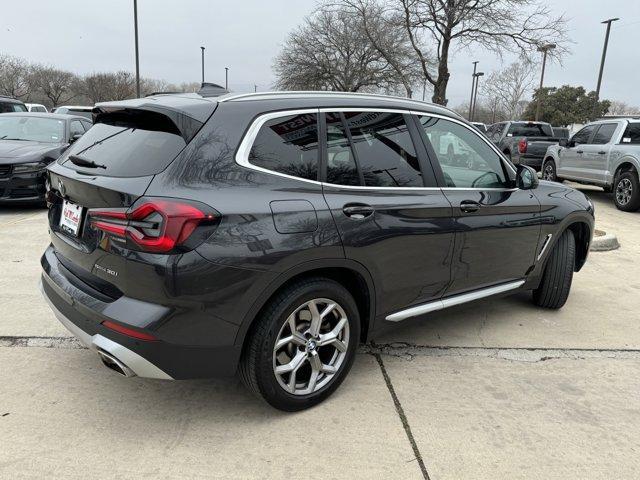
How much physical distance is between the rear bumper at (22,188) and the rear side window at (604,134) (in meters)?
11.0

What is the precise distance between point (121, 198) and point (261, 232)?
2.17ft

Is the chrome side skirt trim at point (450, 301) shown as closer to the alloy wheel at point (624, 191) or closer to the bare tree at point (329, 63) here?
the alloy wheel at point (624, 191)

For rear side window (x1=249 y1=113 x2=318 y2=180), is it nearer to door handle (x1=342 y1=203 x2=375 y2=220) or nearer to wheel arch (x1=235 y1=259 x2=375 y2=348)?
door handle (x1=342 y1=203 x2=375 y2=220)

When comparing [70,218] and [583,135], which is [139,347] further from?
[583,135]

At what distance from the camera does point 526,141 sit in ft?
50.7

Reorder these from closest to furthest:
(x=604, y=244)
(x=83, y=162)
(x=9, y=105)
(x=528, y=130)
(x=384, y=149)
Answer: (x=83, y=162)
(x=384, y=149)
(x=604, y=244)
(x=9, y=105)
(x=528, y=130)

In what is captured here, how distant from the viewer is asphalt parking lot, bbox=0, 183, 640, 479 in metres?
2.46

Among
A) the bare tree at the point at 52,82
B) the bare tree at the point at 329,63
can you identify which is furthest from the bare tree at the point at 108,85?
the bare tree at the point at 329,63

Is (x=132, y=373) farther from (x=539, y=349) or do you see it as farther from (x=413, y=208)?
(x=539, y=349)

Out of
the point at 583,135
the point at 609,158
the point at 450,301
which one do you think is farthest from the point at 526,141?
the point at 450,301

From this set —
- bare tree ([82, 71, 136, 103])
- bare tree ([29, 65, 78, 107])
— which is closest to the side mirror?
bare tree ([82, 71, 136, 103])

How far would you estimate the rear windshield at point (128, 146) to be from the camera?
2480 millimetres

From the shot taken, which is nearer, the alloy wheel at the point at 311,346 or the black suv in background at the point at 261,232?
the black suv in background at the point at 261,232

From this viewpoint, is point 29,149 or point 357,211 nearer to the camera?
point 357,211
